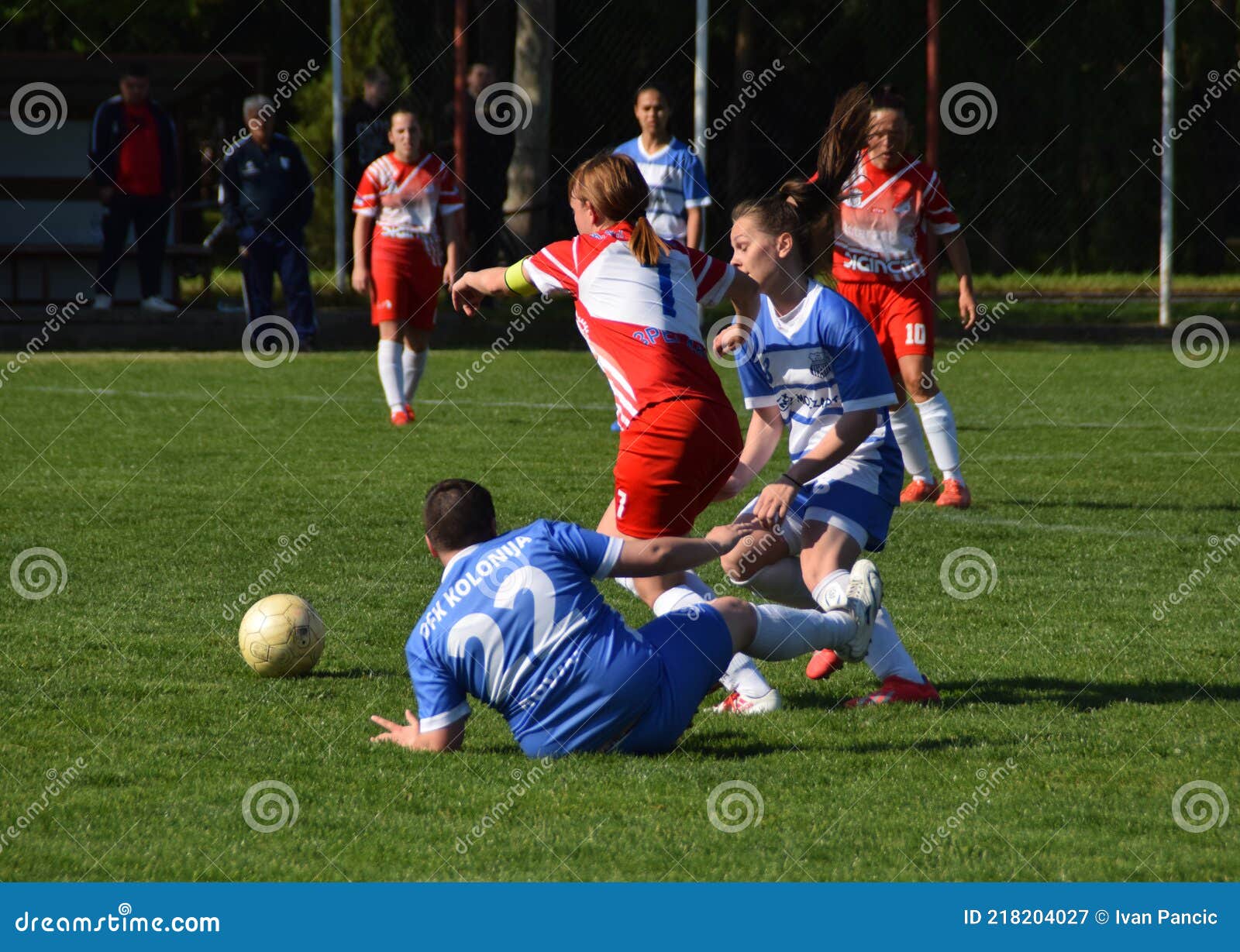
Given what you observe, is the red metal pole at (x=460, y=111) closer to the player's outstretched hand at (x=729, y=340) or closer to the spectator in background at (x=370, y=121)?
the spectator in background at (x=370, y=121)

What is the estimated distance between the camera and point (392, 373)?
39.6ft

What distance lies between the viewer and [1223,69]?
26.2 m

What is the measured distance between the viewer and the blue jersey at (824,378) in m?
5.11

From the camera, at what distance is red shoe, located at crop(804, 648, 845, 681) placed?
→ 5574 millimetres

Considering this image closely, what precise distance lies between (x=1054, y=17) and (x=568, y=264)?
75.4 ft

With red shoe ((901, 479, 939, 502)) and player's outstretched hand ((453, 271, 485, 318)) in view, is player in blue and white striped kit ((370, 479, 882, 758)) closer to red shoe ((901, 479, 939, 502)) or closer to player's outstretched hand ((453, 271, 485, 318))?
player's outstretched hand ((453, 271, 485, 318))

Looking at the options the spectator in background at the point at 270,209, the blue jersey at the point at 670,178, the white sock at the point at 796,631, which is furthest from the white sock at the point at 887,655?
the spectator in background at the point at 270,209

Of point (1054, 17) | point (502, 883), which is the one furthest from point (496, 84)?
point (502, 883)

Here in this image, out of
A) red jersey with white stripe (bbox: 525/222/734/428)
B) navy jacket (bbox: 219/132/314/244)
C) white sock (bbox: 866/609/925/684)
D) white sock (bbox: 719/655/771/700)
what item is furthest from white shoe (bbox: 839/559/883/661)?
navy jacket (bbox: 219/132/314/244)

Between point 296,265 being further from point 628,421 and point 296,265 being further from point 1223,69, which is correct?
point 1223,69

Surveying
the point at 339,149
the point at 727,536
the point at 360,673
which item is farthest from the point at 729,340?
the point at 339,149

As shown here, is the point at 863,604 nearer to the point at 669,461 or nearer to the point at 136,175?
the point at 669,461

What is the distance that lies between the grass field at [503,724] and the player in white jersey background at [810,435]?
0.24m

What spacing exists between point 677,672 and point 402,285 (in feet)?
26.5
